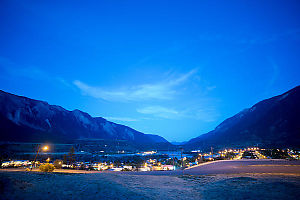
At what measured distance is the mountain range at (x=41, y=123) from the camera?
87.1 metres

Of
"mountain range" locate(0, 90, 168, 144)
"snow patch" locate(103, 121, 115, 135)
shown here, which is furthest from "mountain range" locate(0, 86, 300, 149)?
"snow patch" locate(103, 121, 115, 135)

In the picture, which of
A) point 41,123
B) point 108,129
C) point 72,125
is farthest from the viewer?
point 108,129

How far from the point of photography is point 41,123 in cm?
11988

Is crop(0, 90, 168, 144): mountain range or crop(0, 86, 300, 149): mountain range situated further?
crop(0, 90, 168, 144): mountain range

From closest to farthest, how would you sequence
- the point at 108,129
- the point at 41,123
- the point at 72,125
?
the point at 41,123, the point at 72,125, the point at 108,129

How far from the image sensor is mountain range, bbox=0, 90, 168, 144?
286 feet

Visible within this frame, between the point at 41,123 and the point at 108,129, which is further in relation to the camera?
the point at 108,129

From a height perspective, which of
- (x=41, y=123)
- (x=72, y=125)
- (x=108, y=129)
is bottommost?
(x=108, y=129)

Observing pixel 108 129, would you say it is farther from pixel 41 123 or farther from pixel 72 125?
pixel 41 123

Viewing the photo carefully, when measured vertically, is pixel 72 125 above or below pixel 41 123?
above

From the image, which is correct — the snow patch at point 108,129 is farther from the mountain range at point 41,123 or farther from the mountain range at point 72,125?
the mountain range at point 72,125

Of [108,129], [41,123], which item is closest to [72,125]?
[41,123]

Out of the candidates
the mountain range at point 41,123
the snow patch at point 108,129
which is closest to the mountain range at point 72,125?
the mountain range at point 41,123

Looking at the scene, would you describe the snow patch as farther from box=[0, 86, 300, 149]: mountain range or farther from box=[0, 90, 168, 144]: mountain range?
box=[0, 86, 300, 149]: mountain range
